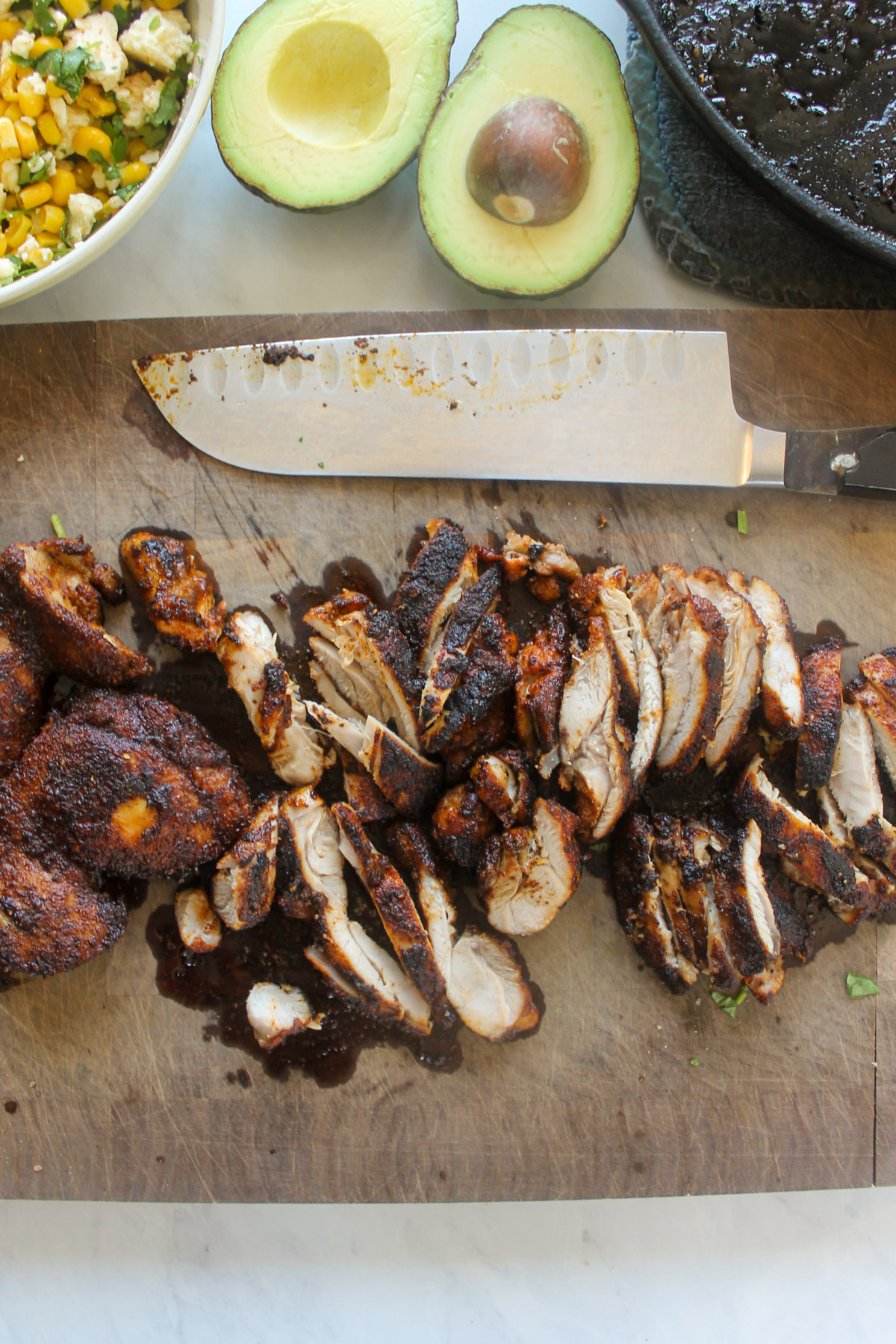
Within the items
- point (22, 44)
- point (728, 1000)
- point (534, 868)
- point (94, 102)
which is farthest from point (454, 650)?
point (22, 44)

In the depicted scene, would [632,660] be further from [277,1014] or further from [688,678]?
[277,1014]

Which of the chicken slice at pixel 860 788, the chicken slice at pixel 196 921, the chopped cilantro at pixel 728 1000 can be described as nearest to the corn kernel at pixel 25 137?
the chicken slice at pixel 196 921

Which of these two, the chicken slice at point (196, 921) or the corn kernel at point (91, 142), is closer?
the corn kernel at point (91, 142)

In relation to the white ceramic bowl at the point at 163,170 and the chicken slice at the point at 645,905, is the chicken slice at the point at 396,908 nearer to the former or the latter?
the chicken slice at the point at 645,905

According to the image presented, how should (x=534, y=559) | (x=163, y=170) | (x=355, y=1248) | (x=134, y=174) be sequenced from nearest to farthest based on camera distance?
1. (x=163, y=170)
2. (x=134, y=174)
3. (x=534, y=559)
4. (x=355, y=1248)

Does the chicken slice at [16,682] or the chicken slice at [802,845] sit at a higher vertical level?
the chicken slice at [16,682]

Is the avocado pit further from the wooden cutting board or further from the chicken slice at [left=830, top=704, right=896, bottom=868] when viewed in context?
the chicken slice at [left=830, top=704, right=896, bottom=868]

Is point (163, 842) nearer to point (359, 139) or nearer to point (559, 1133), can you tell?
point (559, 1133)
